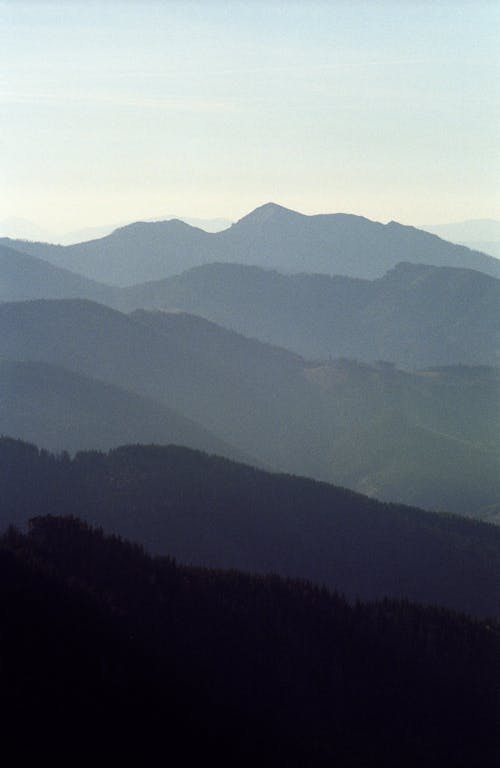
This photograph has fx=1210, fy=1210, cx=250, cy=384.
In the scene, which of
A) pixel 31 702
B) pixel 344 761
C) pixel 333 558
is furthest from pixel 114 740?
pixel 333 558

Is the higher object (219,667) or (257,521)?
(257,521)

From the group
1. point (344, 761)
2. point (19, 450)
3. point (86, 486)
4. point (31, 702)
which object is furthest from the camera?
point (19, 450)

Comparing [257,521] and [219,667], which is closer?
[219,667]

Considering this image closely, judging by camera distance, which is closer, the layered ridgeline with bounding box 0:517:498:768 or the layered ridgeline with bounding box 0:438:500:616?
the layered ridgeline with bounding box 0:517:498:768

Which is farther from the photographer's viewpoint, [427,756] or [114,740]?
[427,756]

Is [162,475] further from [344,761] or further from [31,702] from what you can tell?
[31,702]
